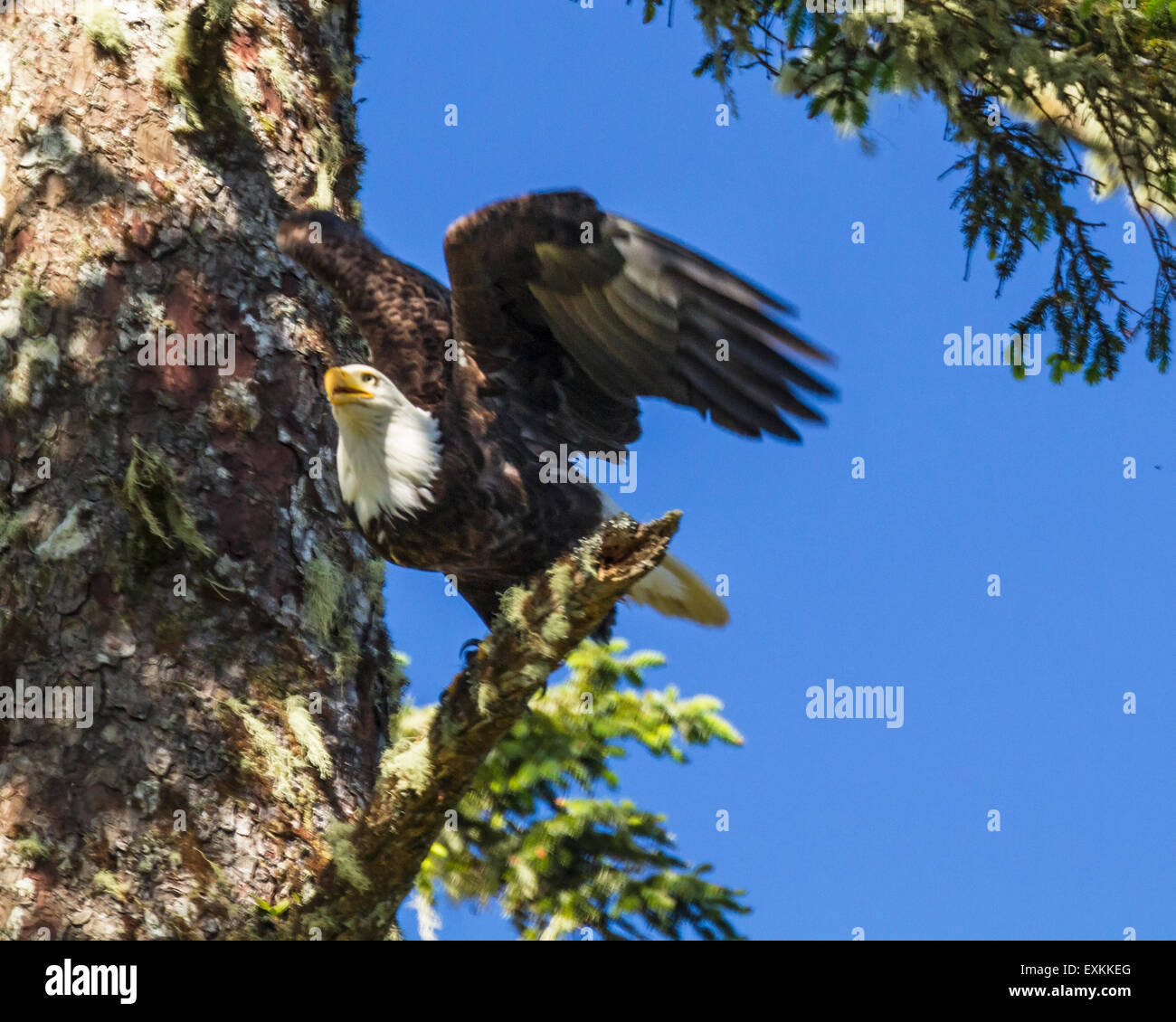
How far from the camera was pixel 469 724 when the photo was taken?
2.67 metres

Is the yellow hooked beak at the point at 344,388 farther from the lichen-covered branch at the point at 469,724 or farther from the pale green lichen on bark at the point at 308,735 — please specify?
the lichen-covered branch at the point at 469,724

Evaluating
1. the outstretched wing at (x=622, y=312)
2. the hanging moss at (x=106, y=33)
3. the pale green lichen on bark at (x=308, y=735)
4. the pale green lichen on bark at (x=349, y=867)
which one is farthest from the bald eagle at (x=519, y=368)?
the pale green lichen on bark at (x=349, y=867)

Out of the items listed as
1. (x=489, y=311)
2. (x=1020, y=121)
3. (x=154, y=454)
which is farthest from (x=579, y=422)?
(x=1020, y=121)

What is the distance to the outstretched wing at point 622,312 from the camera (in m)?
3.45

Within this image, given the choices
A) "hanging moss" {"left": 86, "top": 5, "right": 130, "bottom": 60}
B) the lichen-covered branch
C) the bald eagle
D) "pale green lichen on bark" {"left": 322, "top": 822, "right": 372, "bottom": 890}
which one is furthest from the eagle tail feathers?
"hanging moss" {"left": 86, "top": 5, "right": 130, "bottom": 60}

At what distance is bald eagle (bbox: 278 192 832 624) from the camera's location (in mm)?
3500

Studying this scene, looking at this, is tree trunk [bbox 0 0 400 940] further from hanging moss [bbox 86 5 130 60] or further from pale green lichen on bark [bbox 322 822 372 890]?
pale green lichen on bark [bbox 322 822 372 890]

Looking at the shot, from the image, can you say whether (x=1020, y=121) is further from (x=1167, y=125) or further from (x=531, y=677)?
(x=531, y=677)

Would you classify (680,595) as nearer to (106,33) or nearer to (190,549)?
(190,549)

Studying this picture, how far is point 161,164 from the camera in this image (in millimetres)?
3846

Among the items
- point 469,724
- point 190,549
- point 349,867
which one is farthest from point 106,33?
point 349,867

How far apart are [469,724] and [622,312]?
1.45m

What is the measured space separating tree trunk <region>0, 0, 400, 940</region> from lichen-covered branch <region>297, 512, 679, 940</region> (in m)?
0.42

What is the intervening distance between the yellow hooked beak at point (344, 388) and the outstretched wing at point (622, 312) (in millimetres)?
500
